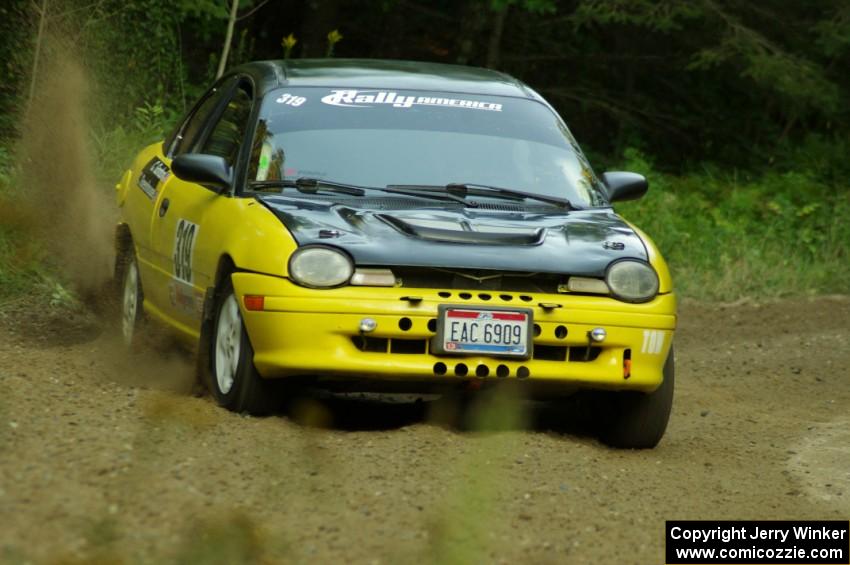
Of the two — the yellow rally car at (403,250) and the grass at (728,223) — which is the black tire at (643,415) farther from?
the grass at (728,223)

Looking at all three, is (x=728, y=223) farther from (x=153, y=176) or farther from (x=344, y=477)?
(x=344, y=477)

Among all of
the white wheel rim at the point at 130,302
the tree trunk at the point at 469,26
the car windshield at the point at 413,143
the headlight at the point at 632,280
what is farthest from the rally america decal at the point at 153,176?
the tree trunk at the point at 469,26

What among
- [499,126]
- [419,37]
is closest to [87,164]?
[499,126]

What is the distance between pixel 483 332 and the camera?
6473 mm

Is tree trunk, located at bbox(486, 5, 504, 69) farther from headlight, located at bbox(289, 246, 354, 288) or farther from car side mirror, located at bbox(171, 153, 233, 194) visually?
headlight, located at bbox(289, 246, 354, 288)

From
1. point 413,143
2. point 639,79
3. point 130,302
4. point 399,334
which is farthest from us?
point 639,79

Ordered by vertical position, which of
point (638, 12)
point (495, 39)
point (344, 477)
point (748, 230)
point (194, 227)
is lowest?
point (748, 230)

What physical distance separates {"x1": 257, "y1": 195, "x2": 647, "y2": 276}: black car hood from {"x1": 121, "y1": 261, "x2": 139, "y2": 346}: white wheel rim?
6.85 ft

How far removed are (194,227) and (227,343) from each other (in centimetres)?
88

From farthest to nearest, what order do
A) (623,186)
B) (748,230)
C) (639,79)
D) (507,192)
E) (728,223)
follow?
1. (639,79)
2. (748,230)
3. (728,223)
4. (623,186)
5. (507,192)

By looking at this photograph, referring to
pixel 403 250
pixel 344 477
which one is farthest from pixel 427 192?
pixel 344 477

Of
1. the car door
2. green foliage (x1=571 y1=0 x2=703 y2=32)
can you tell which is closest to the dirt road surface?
the car door

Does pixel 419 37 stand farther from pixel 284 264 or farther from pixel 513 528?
pixel 513 528

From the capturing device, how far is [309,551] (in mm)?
4496
